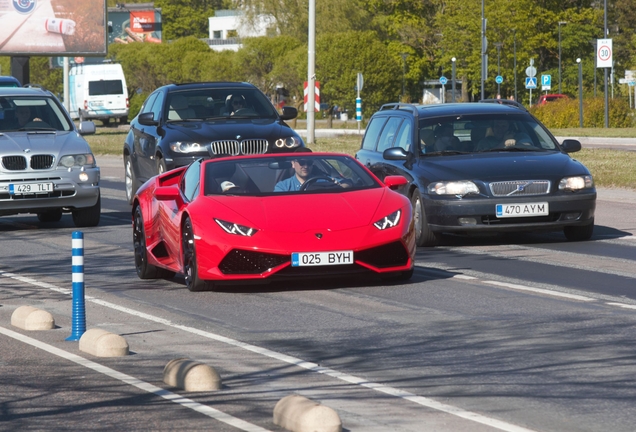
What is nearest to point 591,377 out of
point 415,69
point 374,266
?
point 374,266

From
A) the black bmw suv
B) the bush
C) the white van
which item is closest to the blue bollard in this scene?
the black bmw suv

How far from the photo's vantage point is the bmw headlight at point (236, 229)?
419 inches

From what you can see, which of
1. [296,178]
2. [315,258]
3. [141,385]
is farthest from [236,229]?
A: [141,385]

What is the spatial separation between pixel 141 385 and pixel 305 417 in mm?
1661

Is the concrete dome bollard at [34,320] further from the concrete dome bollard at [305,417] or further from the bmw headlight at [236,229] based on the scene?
the concrete dome bollard at [305,417]

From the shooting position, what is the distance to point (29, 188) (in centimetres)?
1712

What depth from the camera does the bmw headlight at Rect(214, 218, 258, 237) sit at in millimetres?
10633

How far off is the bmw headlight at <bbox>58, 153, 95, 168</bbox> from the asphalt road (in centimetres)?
414

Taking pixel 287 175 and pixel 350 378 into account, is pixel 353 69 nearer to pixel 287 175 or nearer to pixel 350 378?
pixel 287 175

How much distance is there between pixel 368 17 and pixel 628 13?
34.1m

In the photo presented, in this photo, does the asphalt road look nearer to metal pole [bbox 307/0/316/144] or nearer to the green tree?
metal pole [bbox 307/0/316/144]

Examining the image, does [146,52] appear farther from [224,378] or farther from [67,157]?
[224,378]

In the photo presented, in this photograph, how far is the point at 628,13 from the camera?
116312 millimetres

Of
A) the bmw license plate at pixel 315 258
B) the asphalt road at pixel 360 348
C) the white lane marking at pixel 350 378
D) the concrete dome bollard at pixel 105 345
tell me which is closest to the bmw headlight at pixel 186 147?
the asphalt road at pixel 360 348
